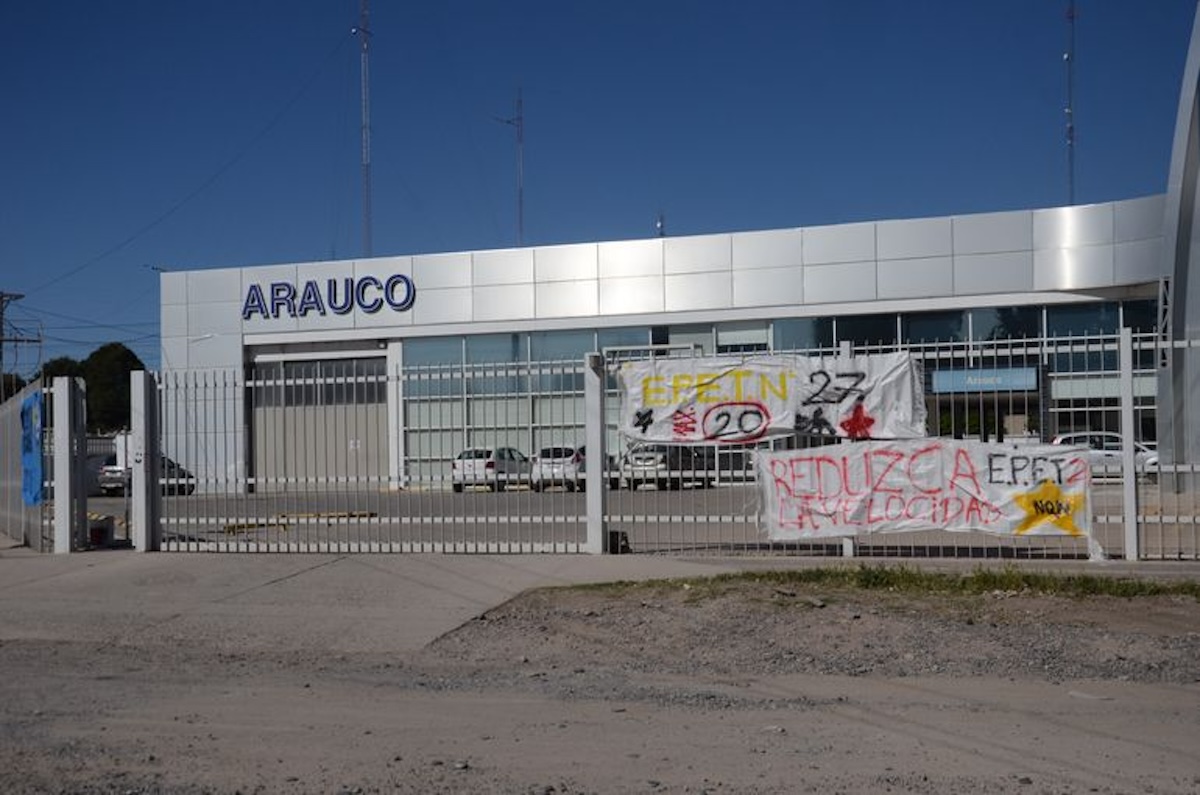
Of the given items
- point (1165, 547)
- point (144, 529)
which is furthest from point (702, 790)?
point (144, 529)

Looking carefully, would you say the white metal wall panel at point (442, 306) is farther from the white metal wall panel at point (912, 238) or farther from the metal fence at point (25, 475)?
the metal fence at point (25, 475)

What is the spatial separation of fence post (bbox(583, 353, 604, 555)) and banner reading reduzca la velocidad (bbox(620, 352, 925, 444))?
521 mm

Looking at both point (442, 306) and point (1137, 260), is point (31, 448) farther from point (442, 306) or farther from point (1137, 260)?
point (1137, 260)

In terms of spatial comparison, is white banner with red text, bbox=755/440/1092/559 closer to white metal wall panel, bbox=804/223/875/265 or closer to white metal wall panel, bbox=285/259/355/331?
white metal wall panel, bbox=804/223/875/265

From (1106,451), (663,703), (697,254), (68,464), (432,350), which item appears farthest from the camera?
(432,350)

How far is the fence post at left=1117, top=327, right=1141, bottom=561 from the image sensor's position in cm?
1198

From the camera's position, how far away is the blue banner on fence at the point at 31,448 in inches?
618

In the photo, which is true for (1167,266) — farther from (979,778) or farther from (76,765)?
(76,765)

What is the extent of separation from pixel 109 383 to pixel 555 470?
7172 centimetres

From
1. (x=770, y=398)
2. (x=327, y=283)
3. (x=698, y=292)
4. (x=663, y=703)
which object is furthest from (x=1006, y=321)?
(x=663, y=703)

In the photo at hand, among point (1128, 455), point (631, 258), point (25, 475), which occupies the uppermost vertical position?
point (631, 258)

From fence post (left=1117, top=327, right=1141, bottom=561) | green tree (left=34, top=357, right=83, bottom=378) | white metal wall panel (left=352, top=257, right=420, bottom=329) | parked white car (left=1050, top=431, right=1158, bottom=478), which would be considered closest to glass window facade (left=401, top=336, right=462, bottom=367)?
white metal wall panel (left=352, top=257, right=420, bottom=329)

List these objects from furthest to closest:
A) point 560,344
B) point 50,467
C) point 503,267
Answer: point 503,267 → point 560,344 → point 50,467

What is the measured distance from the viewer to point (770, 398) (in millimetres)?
13273
